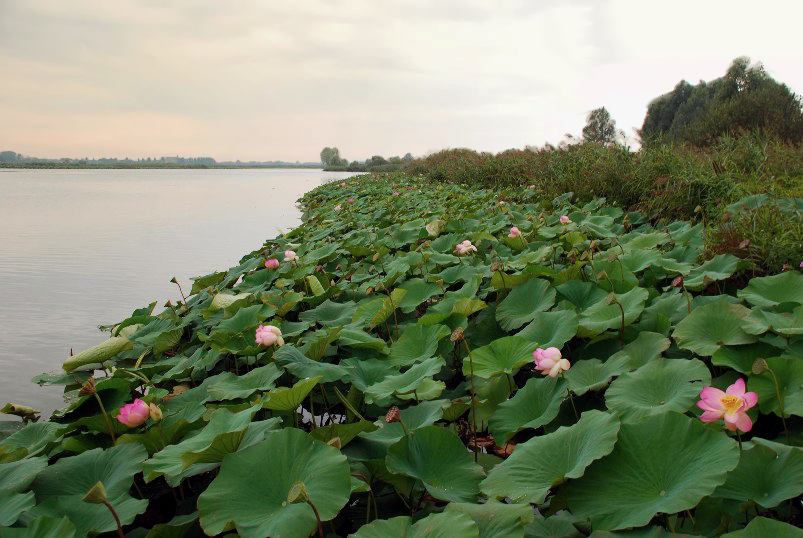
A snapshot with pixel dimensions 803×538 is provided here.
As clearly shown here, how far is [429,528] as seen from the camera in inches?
32.1

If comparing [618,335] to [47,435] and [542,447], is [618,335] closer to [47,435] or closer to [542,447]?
[542,447]

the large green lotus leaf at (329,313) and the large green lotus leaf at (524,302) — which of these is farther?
the large green lotus leaf at (329,313)

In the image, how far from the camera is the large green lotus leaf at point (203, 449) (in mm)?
1080

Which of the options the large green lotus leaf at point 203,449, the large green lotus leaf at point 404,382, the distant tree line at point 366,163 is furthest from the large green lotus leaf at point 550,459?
the distant tree line at point 366,163

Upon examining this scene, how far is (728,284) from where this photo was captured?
2.22 metres

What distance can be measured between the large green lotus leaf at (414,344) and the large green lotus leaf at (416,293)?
494 mm

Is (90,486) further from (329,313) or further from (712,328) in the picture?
(712,328)

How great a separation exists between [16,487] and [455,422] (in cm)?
98

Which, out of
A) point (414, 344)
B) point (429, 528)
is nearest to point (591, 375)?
point (414, 344)

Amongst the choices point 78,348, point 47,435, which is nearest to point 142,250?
point 78,348

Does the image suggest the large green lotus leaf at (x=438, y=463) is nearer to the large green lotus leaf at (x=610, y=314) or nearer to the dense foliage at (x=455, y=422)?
the dense foliage at (x=455, y=422)

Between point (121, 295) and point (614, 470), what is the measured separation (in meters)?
4.15

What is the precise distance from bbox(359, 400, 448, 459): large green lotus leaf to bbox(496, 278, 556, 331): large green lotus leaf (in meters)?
0.65

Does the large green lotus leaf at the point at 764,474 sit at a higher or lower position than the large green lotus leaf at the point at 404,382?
higher
